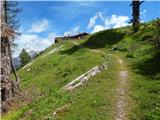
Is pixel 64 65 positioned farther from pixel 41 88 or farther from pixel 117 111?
pixel 117 111

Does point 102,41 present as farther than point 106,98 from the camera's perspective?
Yes

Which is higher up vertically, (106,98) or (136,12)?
(136,12)

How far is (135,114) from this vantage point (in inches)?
773

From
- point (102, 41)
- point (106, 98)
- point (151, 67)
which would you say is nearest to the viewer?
point (106, 98)

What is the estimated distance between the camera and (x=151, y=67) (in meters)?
29.2

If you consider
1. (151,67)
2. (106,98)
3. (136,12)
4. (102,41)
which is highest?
(136,12)

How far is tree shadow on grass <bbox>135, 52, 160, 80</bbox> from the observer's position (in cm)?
2681

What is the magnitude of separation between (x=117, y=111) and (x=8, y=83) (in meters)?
12.2

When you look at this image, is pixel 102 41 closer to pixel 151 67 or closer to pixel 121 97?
pixel 151 67

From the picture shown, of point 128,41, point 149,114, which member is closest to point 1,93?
point 149,114

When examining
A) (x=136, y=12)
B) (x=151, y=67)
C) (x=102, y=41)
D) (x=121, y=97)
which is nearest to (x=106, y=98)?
(x=121, y=97)

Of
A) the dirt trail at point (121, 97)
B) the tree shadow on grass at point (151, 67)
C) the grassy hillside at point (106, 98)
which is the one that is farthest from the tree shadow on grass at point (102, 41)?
the dirt trail at point (121, 97)

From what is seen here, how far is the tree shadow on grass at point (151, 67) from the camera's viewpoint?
2681 centimetres

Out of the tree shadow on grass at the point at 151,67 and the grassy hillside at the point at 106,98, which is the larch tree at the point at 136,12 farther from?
the tree shadow on grass at the point at 151,67
